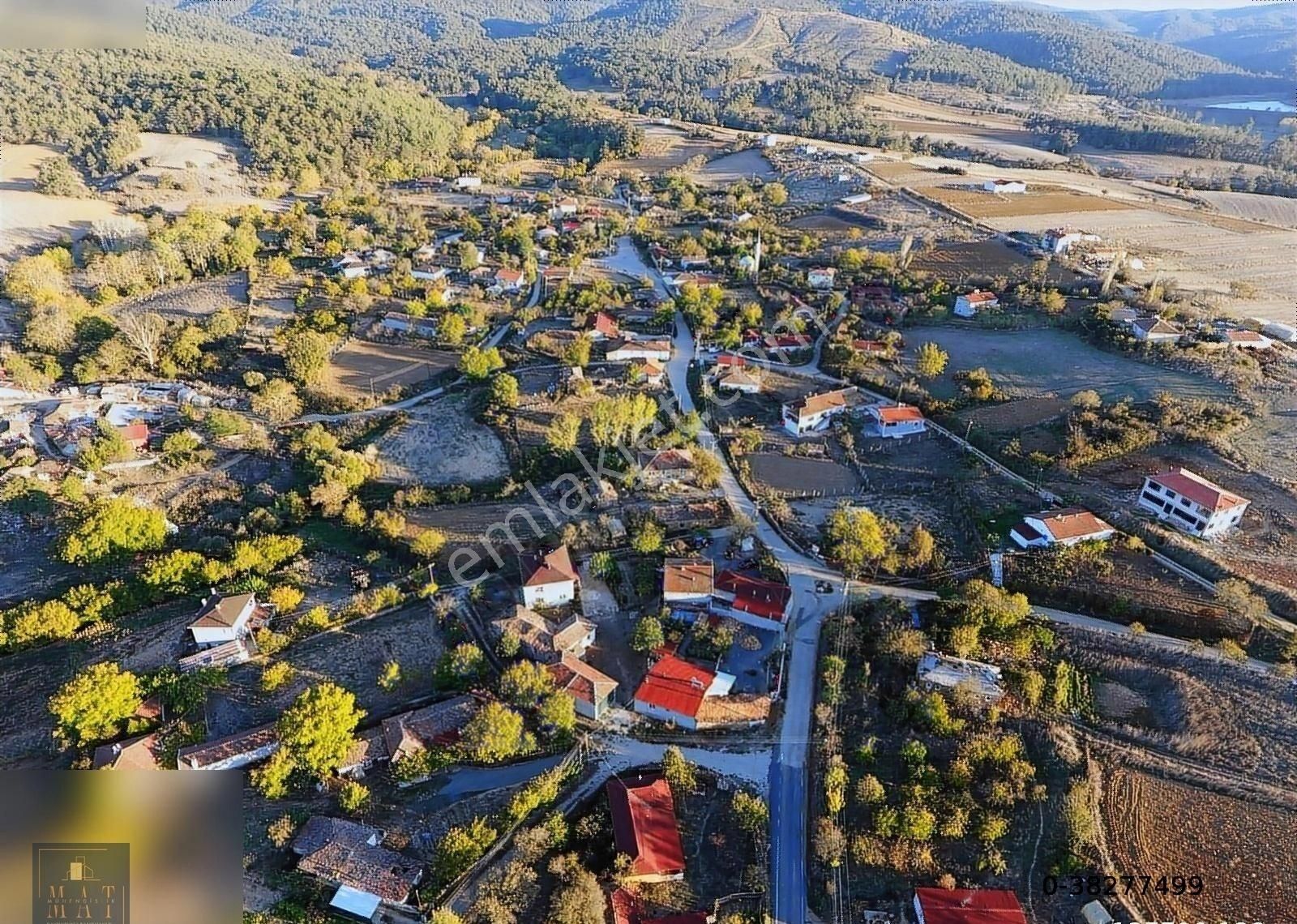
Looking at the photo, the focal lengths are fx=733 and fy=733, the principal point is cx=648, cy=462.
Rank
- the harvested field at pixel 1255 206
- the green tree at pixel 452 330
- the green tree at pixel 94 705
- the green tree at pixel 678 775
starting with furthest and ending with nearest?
the harvested field at pixel 1255 206, the green tree at pixel 452 330, the green tree at pixel 94 705, the green tree at pixel 678 775

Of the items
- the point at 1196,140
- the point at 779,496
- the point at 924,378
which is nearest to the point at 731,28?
the point at 1196,140

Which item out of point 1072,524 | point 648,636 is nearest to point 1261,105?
point 1072,524

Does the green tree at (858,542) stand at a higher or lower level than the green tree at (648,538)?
higher

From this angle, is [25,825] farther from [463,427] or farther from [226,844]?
[463,427]

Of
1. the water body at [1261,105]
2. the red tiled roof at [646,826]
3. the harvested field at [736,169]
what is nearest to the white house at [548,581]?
the red tiled roof at [646,826]

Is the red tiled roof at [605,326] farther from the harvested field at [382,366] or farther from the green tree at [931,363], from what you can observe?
the green tree at [931,363]

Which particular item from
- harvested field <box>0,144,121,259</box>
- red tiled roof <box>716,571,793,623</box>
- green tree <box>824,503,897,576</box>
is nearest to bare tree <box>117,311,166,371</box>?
harvested field <box>0,144,121,259</box>
